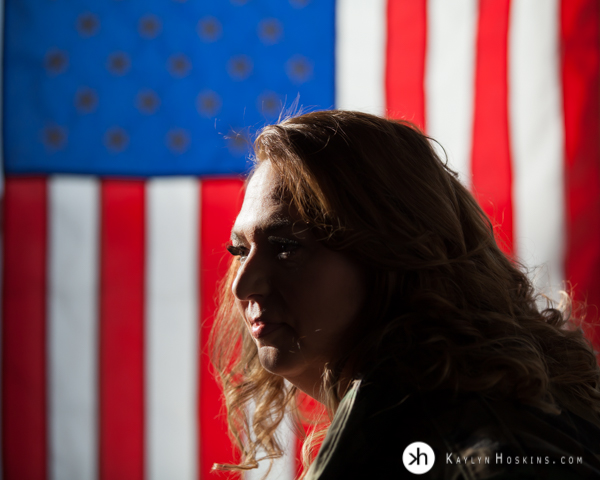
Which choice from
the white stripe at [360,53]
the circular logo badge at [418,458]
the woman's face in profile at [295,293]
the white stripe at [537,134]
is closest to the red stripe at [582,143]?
the white stripe at [537,134]

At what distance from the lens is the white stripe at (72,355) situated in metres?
1.69

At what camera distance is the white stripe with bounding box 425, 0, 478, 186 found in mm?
1614

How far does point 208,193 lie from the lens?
1.72m

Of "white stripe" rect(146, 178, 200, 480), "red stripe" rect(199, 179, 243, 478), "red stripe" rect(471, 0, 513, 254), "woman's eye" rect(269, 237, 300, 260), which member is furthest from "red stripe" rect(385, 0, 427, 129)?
"woman's eye" rect(269, 237, 300, 260)

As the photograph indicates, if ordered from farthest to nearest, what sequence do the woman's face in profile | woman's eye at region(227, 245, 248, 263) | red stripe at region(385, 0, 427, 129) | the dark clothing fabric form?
red stripe at region(385, 0, 427, 129)
woman's eye at region(227, 245, 248, 263)
the woman's face in profile
the dark clothing fabric

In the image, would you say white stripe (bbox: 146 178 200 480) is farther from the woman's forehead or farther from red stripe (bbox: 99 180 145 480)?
the woman's forehead

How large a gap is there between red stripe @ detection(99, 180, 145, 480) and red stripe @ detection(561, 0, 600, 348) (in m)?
1.35

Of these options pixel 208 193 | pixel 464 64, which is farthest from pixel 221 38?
pixel 464 64

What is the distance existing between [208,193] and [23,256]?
25.2 inches

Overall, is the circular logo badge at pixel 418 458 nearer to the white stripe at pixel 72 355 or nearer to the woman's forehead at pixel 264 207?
the woman's forehead at pixel 264 207

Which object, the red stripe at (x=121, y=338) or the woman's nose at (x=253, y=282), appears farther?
the red stripe at (x=121, y=338)

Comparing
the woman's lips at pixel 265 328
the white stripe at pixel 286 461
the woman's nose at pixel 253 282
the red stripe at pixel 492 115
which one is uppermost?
the red stripe at pixel 492 115

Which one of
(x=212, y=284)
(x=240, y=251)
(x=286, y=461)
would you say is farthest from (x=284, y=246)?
(x=286, y=461)

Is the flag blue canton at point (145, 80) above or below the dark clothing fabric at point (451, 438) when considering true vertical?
above
